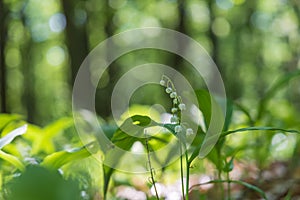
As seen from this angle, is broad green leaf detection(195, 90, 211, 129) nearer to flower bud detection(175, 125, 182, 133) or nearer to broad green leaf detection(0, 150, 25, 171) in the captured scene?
flower bud detection(175, 125, 182, 133)

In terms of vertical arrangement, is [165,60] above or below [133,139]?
below

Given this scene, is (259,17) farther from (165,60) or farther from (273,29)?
(165,60)

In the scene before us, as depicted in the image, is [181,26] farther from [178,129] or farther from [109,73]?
[178,129]

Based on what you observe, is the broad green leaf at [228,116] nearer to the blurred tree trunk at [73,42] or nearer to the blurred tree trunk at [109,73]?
the blurred tree trunk at [73,42]

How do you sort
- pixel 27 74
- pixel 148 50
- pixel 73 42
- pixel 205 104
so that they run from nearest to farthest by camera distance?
pixel 205 104, pixel 73 42, pixel 27 74, pixel 148 50

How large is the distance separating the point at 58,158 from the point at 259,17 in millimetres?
12989

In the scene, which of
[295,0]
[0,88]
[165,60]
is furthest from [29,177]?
[165,60]

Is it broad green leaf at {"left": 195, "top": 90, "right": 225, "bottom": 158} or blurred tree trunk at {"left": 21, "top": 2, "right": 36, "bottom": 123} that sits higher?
broad green leaf at {"left": 195, "top": 90, "right": 225, "bottom": 158}

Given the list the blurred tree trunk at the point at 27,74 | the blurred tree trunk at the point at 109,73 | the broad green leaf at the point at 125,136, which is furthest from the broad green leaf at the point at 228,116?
the blurred tree trunk at the point at 27,74

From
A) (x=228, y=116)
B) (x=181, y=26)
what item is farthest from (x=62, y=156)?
(x=181, y=26)

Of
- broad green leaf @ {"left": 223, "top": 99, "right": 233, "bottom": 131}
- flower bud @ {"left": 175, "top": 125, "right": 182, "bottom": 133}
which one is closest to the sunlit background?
broad green leaf @ {"left": 223, "top": 99, "right": 233, "bottom": 131}

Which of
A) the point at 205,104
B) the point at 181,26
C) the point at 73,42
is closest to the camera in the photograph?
the point at 205,104

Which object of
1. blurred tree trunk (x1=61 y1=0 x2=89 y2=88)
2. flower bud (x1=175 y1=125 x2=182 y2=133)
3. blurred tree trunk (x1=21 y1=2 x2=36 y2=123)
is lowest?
blurred tree trunk (x1=21 y1=2 x2=36 y2=123)

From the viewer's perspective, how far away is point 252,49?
12.5 m
